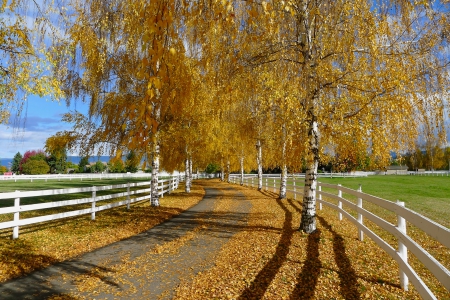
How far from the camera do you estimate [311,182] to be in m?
8.54

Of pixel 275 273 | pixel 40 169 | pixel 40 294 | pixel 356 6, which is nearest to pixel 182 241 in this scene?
pixel 275 273

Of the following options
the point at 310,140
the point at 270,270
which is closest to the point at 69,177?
the point at 310,140

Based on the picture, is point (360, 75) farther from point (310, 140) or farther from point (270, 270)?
point (270, 270)

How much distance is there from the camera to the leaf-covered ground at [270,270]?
461 cm

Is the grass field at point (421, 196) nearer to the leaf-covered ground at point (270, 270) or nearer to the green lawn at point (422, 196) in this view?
the green lawn at point (422, 196)

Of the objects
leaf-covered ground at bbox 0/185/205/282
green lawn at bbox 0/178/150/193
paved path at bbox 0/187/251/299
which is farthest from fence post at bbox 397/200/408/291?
green lawn at bbox 0/178/150/193

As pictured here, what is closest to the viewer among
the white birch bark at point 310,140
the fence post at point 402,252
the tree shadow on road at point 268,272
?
the tree shadow on road at point 268,272

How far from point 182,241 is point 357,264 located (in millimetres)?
4060

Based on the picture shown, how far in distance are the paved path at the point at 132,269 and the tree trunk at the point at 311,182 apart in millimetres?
2069

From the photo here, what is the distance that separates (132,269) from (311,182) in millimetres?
5130

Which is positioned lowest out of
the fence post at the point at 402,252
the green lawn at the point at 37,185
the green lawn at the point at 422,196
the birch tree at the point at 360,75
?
the green lawn at the point at 422,196

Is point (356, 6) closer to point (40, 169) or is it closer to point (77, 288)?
point (77, 288)

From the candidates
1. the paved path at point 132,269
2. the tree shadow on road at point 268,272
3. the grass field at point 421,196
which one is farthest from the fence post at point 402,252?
the grass field at point 421,196

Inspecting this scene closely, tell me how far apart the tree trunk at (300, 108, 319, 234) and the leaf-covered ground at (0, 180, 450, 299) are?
33 cm
